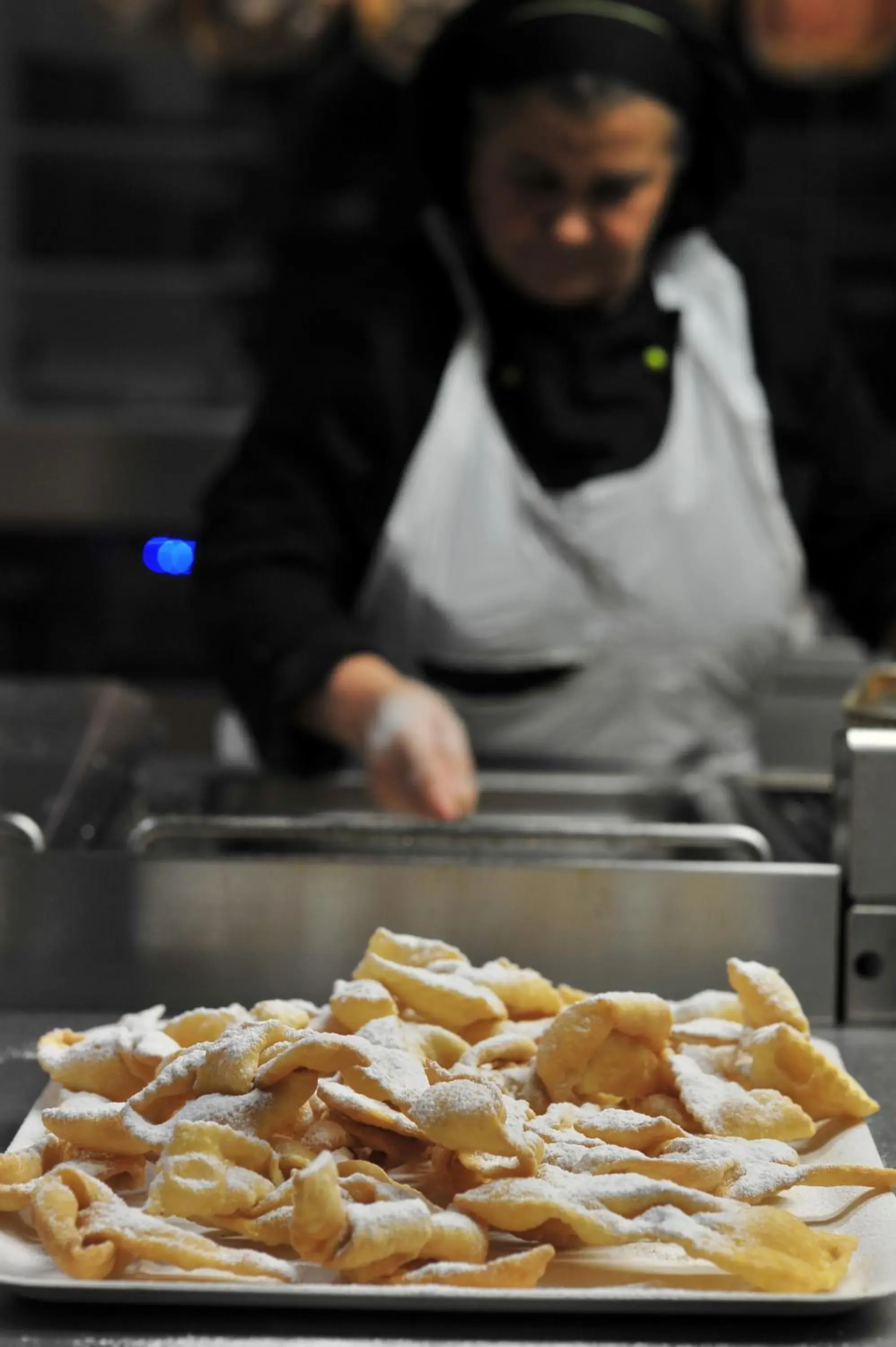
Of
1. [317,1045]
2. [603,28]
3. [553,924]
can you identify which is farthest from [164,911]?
[603,28]

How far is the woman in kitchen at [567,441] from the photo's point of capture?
1750 millimetres

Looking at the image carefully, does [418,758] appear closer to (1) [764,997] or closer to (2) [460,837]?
(2) [460,837]

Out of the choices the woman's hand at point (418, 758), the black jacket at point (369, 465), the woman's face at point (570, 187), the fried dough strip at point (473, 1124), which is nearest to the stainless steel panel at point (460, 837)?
the woman's hand at point (418, 758)

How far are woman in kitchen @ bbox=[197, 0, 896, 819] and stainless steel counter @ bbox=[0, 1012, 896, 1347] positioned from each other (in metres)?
1.07

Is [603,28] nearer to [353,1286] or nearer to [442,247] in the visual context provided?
[442,247]

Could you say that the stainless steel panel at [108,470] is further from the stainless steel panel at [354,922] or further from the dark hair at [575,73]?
the stainless steel panel at [354,922]

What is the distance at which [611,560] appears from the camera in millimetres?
2035

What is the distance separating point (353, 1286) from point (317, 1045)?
109mm

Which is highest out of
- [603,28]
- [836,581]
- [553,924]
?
[603,28]

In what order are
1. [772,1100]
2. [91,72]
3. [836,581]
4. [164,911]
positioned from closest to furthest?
[772,1100], [164,911], [836,581], [91,72]

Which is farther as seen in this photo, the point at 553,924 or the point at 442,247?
the point at 442,247

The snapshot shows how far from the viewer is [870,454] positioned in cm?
202

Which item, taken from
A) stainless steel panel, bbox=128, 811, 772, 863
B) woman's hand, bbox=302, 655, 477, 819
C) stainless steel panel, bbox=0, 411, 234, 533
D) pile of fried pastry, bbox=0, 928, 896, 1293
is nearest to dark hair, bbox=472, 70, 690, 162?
woman's hand, bbox=302, 655, 477, 819

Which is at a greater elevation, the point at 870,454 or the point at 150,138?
the point at 150,138
